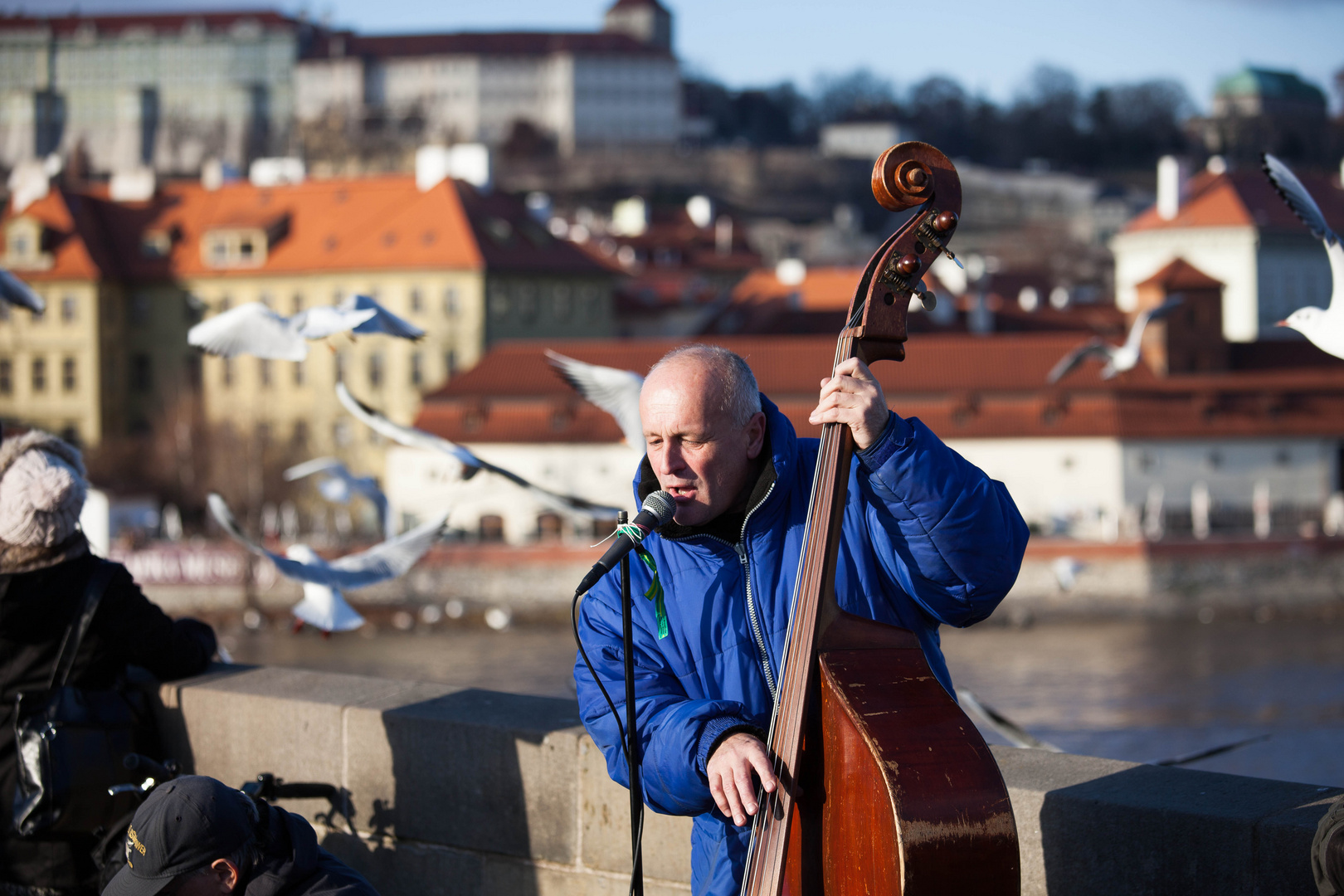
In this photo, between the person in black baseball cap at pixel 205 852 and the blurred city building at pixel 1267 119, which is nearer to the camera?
the person in black baseball cap at pixel 205 852

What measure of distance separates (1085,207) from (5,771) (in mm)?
100061

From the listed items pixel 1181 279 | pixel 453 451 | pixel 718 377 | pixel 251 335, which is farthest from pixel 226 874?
pixel 1181 279

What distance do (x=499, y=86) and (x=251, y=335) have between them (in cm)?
10359

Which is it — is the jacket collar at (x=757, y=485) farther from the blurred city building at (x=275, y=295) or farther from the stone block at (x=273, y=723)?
the blurred city building at (x=275, y=295)

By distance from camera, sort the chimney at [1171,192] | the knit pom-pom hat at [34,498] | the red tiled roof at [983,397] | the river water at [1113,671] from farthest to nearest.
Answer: the chimney at [1171,192]
the red tiled roof at [983,397]
the river water at [1113,671]
the knit pom-pom hat at [34,498]

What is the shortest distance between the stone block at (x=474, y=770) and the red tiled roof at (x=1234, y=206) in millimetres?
57975

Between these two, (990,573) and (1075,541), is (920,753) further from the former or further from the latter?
(1075,541)

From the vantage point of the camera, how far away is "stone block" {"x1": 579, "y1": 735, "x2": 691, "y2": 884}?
376 centimetres

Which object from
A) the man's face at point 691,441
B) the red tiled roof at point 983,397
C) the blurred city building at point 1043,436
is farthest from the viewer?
the red tiled roof at point 983,397

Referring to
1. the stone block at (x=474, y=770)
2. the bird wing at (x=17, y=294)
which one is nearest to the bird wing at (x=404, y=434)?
the stone block at (x=474, y=770)

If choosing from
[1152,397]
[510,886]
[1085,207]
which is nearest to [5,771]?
[510,886]

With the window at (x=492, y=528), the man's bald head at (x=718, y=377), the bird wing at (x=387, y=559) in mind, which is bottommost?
the window at (x=492, y=528)

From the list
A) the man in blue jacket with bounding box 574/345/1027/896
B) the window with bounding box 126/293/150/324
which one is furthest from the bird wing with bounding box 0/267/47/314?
the window with bounding box 126/293/150/324

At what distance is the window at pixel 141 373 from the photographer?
181ft
